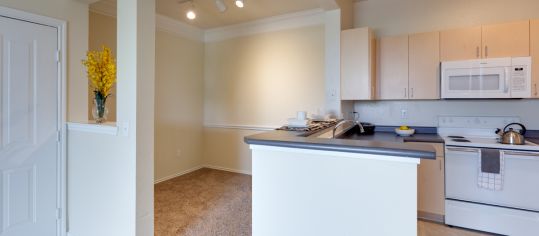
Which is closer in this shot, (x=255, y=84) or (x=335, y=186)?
(x=335, y=186)

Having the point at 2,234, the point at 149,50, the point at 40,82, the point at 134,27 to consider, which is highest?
the point at 134,27

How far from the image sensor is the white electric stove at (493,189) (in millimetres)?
2338

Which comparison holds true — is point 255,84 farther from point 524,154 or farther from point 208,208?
point 524,154

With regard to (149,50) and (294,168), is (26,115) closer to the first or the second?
(149,50)

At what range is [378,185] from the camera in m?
1.33

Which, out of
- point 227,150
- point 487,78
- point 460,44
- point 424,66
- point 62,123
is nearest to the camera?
point 62,123

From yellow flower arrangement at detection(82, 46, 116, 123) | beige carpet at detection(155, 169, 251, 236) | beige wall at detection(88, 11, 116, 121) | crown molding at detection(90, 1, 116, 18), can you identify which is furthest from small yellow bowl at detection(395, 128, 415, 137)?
crown molding at detection(90, 1, 116, 18)

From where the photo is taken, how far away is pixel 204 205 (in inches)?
125

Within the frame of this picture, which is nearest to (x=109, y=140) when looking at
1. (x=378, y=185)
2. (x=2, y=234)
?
(x=2, y=234)

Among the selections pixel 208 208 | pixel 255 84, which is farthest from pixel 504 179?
pixel 255 84

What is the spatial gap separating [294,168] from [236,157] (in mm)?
3238

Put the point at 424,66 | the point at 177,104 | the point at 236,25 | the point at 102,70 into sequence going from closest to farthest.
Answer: the point at 102,70 < the point at 424,66 < the point at 177,104 < the point at 236,25

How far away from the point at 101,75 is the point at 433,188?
3.29 metres

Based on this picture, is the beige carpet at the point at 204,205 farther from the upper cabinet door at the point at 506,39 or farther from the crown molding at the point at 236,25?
the upper cabinet door at the point at 506,39
